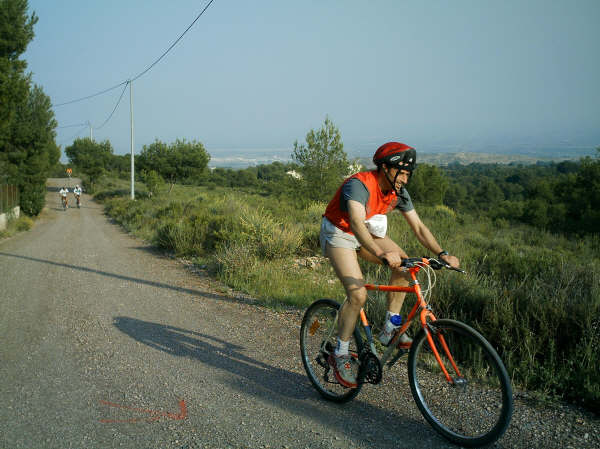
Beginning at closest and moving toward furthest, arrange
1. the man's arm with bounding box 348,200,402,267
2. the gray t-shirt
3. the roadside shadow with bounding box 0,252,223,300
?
the man's arm with bounding box 348,200,402,267, the gray t-shirt, the roadside shadow with bounding box 0,252,223,300

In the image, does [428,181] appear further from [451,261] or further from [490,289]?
[451,261]

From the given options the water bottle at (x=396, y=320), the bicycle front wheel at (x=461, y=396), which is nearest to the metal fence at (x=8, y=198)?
the water bottle at (x=396, y=320)

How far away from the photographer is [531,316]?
15.3ft

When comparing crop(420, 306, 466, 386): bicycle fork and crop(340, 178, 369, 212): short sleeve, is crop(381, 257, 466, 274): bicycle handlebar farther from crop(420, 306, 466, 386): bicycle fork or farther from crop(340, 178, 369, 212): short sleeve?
crop(340, 178, 369, 212): short sleeve

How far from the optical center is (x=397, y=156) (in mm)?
3160

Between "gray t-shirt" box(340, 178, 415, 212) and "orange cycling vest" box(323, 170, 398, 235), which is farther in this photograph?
"orange cycling vest" box(323, 170, 398, 235)

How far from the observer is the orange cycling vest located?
327cm

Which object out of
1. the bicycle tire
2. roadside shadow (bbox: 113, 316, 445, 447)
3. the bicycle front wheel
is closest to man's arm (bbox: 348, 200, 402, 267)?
the bicycle front wheel

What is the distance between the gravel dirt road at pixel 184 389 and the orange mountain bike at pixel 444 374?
17 centimetres

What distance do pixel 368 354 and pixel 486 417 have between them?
898 millimetres

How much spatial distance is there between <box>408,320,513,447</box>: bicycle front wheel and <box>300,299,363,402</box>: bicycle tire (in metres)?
0.54

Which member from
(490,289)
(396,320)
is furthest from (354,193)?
(490,289)

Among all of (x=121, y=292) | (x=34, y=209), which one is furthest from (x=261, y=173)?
(x=121, y=292)

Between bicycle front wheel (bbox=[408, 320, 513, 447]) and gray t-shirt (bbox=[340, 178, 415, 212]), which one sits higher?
gray t-shirt (bbox=[340, 178, 415, 212])
